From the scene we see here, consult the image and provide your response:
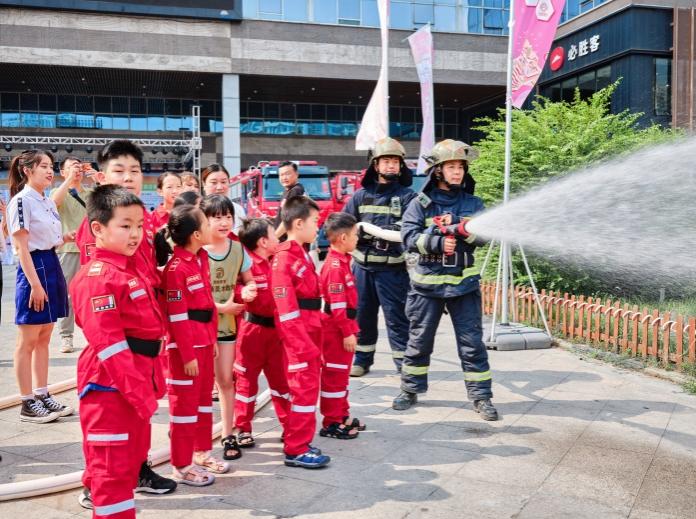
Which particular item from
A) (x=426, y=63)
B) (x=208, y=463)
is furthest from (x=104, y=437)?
(x=426, y=63)

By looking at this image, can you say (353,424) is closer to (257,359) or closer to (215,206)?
(257,359)

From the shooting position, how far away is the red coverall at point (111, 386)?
262 cm

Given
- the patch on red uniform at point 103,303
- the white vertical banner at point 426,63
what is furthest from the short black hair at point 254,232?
the white vertical banner at point 426,63

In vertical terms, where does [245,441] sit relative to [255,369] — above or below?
below

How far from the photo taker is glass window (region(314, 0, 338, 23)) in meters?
29.0

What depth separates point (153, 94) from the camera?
31219mm

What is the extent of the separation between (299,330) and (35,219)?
2.26 meters

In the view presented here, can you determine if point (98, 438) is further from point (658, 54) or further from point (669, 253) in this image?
point (658, 54)

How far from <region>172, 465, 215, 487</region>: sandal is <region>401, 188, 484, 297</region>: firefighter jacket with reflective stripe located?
222 cm

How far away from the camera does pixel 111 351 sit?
8.67 feet

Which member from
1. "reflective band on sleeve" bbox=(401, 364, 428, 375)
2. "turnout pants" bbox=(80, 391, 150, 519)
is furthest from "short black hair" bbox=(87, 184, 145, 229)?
"reflective band on sleeve" bbox=(401, 364, 428, 375)

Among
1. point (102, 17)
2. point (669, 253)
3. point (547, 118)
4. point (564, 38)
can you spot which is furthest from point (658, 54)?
point (102, 17)

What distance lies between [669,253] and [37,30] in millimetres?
26937

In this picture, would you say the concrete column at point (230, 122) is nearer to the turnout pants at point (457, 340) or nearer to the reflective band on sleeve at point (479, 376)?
the turnout pants at point (457, 340)
